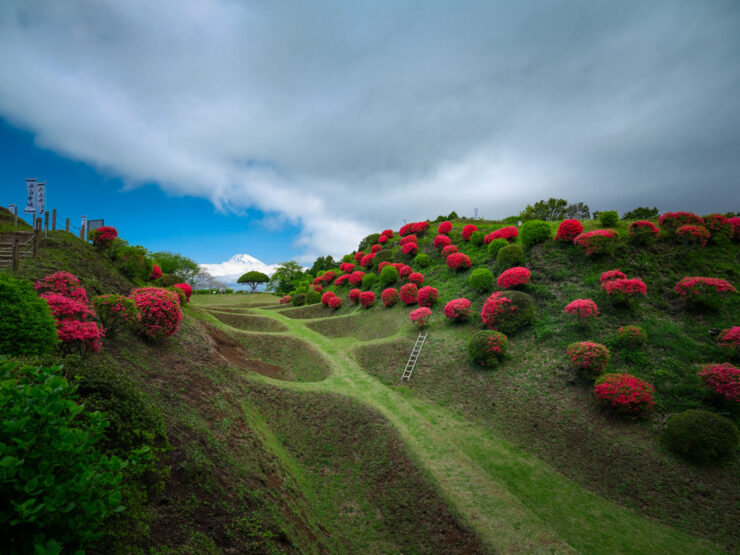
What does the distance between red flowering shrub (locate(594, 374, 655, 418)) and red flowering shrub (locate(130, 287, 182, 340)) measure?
14839mm

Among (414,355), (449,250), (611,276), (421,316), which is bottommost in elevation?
(414,355)

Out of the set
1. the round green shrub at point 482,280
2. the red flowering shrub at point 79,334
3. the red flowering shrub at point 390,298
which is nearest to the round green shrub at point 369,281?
the red flowering shrub at point 390,298

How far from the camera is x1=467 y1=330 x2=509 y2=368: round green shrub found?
12953mm

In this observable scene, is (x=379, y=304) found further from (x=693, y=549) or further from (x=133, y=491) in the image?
(x=133, y=491)

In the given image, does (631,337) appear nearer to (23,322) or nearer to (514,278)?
(514,278)

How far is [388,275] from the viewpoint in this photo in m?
26.2

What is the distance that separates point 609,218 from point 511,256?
6593 mm

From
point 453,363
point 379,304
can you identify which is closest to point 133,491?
point 453,363

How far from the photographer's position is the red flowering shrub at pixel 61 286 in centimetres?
821

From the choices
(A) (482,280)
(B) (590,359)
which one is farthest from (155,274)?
(B) (590,359)

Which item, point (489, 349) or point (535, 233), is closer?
point (489, 349)

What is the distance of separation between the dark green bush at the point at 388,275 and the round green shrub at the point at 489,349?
1332 cm

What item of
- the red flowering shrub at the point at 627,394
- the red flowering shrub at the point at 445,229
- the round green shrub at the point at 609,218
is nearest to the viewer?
the red flowering shrub at the point at 627,394

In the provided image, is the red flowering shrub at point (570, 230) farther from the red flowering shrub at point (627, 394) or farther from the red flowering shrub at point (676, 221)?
the red flowering shrub at point (627, 394)
